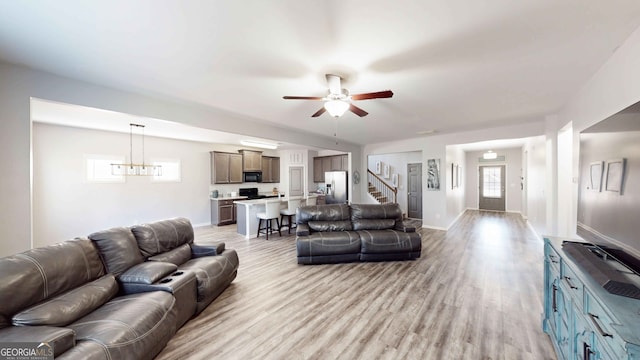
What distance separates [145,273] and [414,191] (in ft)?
27.1

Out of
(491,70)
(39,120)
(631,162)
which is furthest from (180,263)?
(39,120)

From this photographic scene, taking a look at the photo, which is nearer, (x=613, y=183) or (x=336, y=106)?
(x=613, y=183)

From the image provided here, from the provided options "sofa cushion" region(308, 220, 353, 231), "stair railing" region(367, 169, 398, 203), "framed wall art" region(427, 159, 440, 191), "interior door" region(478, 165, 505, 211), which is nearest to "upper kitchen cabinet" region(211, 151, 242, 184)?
"sofa cushion" region(308, 220, 353, 231)

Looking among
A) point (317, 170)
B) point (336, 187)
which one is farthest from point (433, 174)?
point (317, 170)

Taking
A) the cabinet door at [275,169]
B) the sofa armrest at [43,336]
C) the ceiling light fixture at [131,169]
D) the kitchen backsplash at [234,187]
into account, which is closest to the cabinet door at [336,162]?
the cabinet door at [275,169]

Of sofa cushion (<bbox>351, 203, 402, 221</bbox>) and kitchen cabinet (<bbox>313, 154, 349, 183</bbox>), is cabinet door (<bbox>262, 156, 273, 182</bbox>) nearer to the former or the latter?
kitchen cabinet (<bbox>313, 154, 349, 183</bbox>)

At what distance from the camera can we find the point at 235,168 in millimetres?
7723

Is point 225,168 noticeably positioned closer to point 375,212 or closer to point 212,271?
point 375,212

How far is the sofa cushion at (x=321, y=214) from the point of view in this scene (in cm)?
442

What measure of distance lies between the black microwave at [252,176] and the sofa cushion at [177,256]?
520 centimetres

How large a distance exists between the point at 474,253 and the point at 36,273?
5.73 metres

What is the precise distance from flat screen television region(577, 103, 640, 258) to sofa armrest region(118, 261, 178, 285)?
3.56 meters

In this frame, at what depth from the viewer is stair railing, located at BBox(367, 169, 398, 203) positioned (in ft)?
27.9

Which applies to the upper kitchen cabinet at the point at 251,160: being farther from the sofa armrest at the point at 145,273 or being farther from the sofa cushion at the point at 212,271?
the sofa armrest at the point at 145,273
